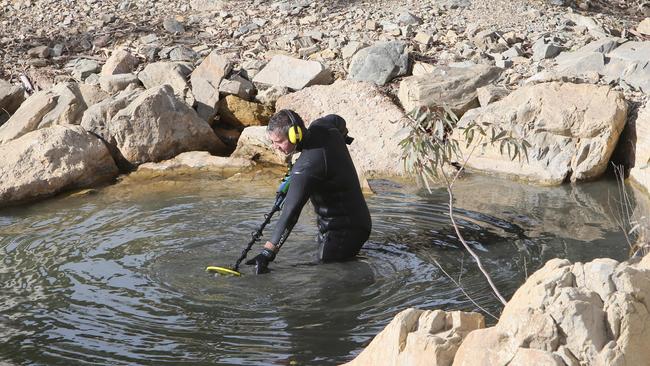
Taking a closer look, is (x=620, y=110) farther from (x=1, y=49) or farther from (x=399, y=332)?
(x=1, y=49)

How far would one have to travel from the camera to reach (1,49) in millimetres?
13438

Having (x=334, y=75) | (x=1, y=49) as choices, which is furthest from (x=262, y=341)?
(x=1, y=49)

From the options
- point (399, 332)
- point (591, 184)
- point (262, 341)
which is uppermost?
point (399, 332)

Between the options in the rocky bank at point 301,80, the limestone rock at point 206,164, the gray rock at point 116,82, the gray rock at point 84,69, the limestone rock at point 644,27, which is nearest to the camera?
the rocky bank at point 301,80

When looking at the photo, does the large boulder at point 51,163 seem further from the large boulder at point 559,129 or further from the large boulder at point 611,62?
the large boulder at point 611,62

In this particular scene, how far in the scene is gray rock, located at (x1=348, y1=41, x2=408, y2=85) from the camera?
1179cm

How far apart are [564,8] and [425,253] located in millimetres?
7010

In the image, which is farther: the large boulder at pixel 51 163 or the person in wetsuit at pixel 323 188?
the large boulder at pixel 51 163

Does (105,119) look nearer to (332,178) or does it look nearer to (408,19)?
(408,19)

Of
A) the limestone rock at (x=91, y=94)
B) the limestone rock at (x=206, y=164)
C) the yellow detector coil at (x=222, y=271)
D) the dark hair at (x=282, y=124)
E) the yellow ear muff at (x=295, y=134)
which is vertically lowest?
the limestone rock at (x=206, y=164)

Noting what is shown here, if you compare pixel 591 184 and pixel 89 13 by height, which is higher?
pixel 89 13

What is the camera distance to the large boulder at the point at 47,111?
436 inches

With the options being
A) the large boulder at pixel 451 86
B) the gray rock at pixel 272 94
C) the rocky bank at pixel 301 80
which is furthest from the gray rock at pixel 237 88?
the large boulder at pixel 451 86

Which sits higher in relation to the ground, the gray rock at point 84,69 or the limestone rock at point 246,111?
the gray rock at point 84,69
